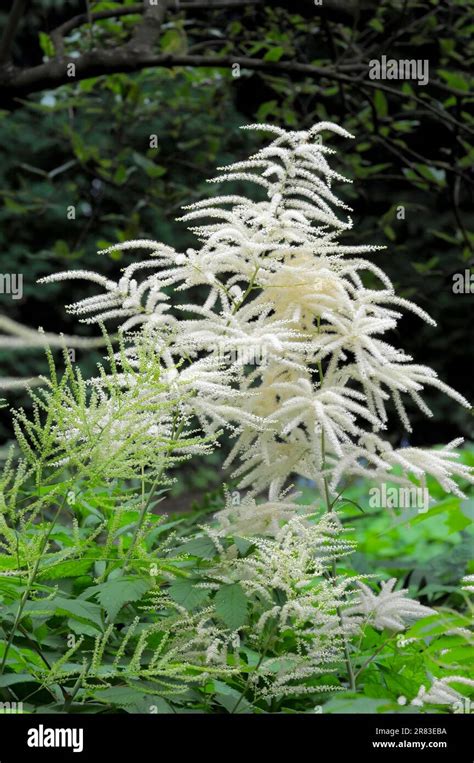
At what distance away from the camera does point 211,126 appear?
7.32 meters

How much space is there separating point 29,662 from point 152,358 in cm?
70

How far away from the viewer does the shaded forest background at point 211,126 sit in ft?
17.8

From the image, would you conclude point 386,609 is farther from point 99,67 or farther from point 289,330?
point 99,67

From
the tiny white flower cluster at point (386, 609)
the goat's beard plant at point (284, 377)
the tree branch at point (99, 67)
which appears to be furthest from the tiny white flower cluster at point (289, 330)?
the tree branch at point (99, 67)

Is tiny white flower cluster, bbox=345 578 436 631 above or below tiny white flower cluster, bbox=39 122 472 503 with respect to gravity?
below

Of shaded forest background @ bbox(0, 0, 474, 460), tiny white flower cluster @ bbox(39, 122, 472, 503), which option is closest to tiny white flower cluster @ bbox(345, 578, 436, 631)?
tiny white flower cluster @ bbox(39, 122, 472, 503)

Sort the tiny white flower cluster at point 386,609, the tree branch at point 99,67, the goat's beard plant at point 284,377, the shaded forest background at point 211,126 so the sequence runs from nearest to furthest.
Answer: the goat's beard plant at point 284,377
the tiny white flower cluster at point 386,609
the tree branch at point 99,67
the shaded forest background at point 211,126

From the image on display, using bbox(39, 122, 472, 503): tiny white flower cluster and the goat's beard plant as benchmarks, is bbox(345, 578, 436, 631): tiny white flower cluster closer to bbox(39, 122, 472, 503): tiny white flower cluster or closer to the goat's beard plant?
the goat's beard plant

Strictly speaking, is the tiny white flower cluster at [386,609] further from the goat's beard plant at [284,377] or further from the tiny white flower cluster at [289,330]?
the tiny white flower cluster at [289,330]

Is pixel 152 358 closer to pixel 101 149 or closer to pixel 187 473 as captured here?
pixel 101 149

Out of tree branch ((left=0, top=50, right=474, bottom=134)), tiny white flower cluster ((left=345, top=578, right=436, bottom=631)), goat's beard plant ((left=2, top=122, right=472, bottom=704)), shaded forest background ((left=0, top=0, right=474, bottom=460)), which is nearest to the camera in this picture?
goat's beard plant ((left=2, top=122, right=472, bottom=704))

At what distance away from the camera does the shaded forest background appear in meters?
5.44

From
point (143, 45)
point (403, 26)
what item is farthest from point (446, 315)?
point (143, 45)

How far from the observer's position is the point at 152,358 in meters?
2.02
